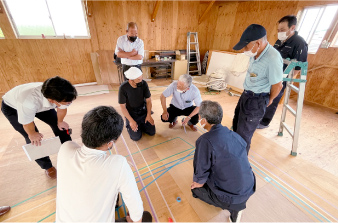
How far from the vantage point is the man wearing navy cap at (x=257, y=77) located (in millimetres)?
1508

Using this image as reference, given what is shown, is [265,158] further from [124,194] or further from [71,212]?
[71,212]

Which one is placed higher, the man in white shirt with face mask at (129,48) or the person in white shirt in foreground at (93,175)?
the man in white shirt with face mask at (129,48)

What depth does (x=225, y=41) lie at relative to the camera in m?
5.57

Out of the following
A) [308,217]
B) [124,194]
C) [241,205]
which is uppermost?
[124,194]

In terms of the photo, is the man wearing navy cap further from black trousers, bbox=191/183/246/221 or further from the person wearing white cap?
the person wearing white cap

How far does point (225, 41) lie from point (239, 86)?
2.14 metres

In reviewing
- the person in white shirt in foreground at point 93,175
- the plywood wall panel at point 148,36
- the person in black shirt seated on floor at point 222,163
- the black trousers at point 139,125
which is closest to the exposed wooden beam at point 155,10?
the plywood wall panel at point 148,36

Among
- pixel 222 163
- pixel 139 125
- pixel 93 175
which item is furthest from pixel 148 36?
pixel 93 175

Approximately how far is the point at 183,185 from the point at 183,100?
1.24m

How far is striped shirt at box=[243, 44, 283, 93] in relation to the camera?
152 centimetres

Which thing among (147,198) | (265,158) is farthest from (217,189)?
(265,158)

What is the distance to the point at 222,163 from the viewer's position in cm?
112

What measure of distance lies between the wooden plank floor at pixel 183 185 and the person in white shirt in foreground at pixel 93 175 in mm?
760

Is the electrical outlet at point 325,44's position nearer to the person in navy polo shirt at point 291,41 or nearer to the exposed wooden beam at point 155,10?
the person in navy polo shirt at point 291,41
